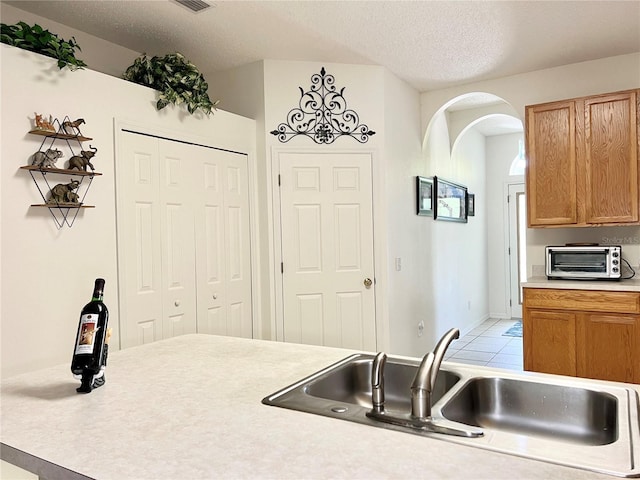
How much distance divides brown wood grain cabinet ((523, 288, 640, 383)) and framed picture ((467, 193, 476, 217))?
2750mm

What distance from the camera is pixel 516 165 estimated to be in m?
7.03

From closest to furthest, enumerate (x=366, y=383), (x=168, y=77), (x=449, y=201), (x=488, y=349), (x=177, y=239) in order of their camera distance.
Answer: (x=366, y=383)
(x=168, y=77)
(x=177, y=239)
(x=488, y=349)
(x=449, y=201)

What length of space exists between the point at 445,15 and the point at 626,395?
2.48 meters

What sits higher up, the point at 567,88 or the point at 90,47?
the point at 90,47

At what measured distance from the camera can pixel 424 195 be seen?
4.73 meters

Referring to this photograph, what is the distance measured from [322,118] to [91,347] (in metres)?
2.82

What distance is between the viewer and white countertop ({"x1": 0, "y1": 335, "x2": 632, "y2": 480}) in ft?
3.09

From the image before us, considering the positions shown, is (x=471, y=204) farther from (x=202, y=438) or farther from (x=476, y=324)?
(x=202, y=438)

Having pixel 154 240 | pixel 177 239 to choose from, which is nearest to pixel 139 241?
pixel 154 240

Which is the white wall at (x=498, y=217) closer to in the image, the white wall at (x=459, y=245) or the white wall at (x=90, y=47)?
the white wall at (x=459, y=245)

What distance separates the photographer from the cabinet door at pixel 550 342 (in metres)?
3.47

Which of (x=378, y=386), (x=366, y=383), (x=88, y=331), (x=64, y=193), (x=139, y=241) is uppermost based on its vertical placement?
(x=64, y=193)

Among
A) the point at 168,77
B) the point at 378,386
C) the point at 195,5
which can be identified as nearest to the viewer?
the point at 378,386

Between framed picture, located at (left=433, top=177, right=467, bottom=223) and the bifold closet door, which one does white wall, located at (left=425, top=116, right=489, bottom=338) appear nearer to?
framed picture, located at (left=433, top=177, right=467, bottom=223)
